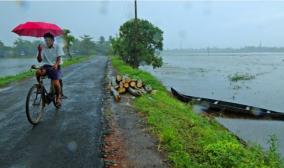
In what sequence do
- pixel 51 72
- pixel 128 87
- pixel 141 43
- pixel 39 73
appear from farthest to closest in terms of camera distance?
pixel 141 43, pixel 128 87, pixel 51 72, pixel 39 73

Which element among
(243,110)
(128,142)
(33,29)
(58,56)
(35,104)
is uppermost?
(33,29)

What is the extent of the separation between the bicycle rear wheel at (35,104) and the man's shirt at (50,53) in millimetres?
766

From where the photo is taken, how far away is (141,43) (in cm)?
4256

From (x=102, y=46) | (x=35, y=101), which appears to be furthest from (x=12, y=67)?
(x=102, y=46)

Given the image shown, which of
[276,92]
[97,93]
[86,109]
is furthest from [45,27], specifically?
[276,92]

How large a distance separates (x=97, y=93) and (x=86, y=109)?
3854mm

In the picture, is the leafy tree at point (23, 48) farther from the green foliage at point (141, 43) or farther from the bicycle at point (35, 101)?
the bicycle at point (35, 101)

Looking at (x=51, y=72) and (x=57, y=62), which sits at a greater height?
(x=57, y=62)

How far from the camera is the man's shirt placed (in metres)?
8.54

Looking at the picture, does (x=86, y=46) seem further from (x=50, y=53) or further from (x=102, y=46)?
(x=50, y=53)

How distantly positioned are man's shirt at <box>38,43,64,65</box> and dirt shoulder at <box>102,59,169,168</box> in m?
2.25

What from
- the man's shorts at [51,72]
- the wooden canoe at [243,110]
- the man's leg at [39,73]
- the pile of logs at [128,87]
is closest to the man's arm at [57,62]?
the man's shorts at [51,72]

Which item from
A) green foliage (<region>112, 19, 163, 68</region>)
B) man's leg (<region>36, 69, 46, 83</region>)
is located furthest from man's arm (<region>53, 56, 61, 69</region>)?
green foliage (<region>112, 19, 163, 68</region>)

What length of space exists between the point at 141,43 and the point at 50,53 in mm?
34382
